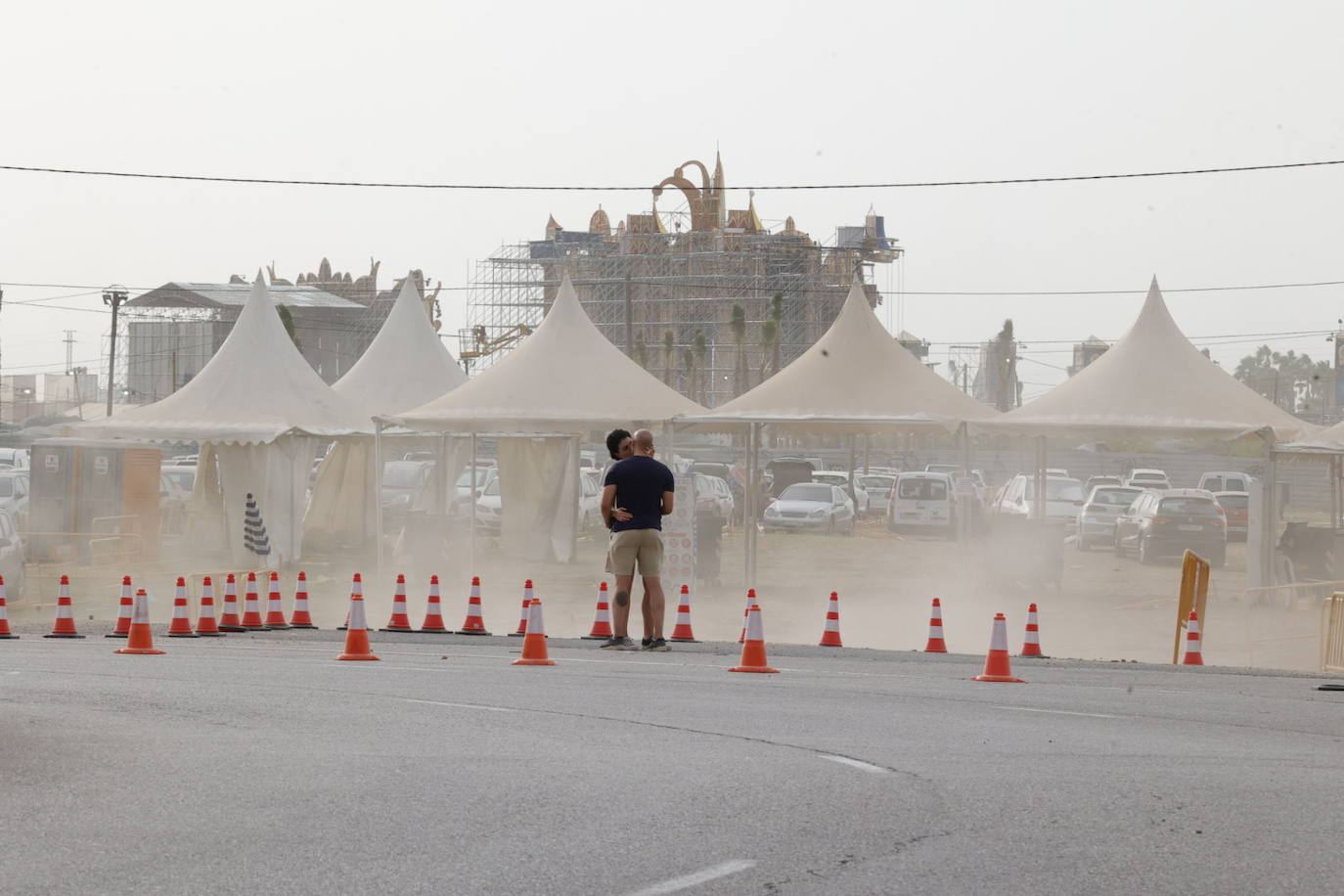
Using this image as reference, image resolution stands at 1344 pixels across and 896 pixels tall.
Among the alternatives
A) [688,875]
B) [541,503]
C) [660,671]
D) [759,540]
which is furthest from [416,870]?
[759,540]

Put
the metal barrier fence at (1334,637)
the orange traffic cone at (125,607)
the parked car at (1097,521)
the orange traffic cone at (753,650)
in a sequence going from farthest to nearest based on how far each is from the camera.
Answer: the parked car at (1097,521) → the metal barrier fence at (1334,637) → the orange traffic cone at (125,607) → the orange traffic cone at (753,650)

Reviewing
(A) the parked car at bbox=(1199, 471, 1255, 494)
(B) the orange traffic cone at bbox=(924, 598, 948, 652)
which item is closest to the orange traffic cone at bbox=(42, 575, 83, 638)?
(B) the orange traffic cone at bbox=(924, 598, 948, 652)

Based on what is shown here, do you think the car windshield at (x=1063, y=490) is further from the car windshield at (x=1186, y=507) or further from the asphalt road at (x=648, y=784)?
the asphalt road at (x=648, y=784)

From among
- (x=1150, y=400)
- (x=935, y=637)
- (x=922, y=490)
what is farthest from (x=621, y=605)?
(x=922, y=490)

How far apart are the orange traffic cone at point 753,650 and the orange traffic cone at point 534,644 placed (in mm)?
1579

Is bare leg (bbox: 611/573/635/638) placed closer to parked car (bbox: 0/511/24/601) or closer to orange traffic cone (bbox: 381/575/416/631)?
orange traffic cone (bbox: 381/575/416/631)

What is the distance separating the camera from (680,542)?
22125 millimetres

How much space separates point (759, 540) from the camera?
39.5m

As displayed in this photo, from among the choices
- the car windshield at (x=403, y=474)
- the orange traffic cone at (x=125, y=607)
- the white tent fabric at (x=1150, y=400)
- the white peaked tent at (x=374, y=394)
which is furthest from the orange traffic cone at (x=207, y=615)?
the car windshield at (x=403, y=474)

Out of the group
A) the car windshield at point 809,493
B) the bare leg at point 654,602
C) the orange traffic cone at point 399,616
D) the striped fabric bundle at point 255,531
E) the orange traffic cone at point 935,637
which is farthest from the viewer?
the car windshield at point 809,493

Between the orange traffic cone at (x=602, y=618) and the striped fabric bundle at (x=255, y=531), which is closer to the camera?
the orange traffic cone at (x=602, y=618)

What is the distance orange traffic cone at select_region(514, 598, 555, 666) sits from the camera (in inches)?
550

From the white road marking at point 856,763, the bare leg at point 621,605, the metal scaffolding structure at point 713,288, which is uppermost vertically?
the metal scaffolding structure at point 713,288

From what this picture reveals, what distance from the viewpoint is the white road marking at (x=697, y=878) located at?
5.69m
